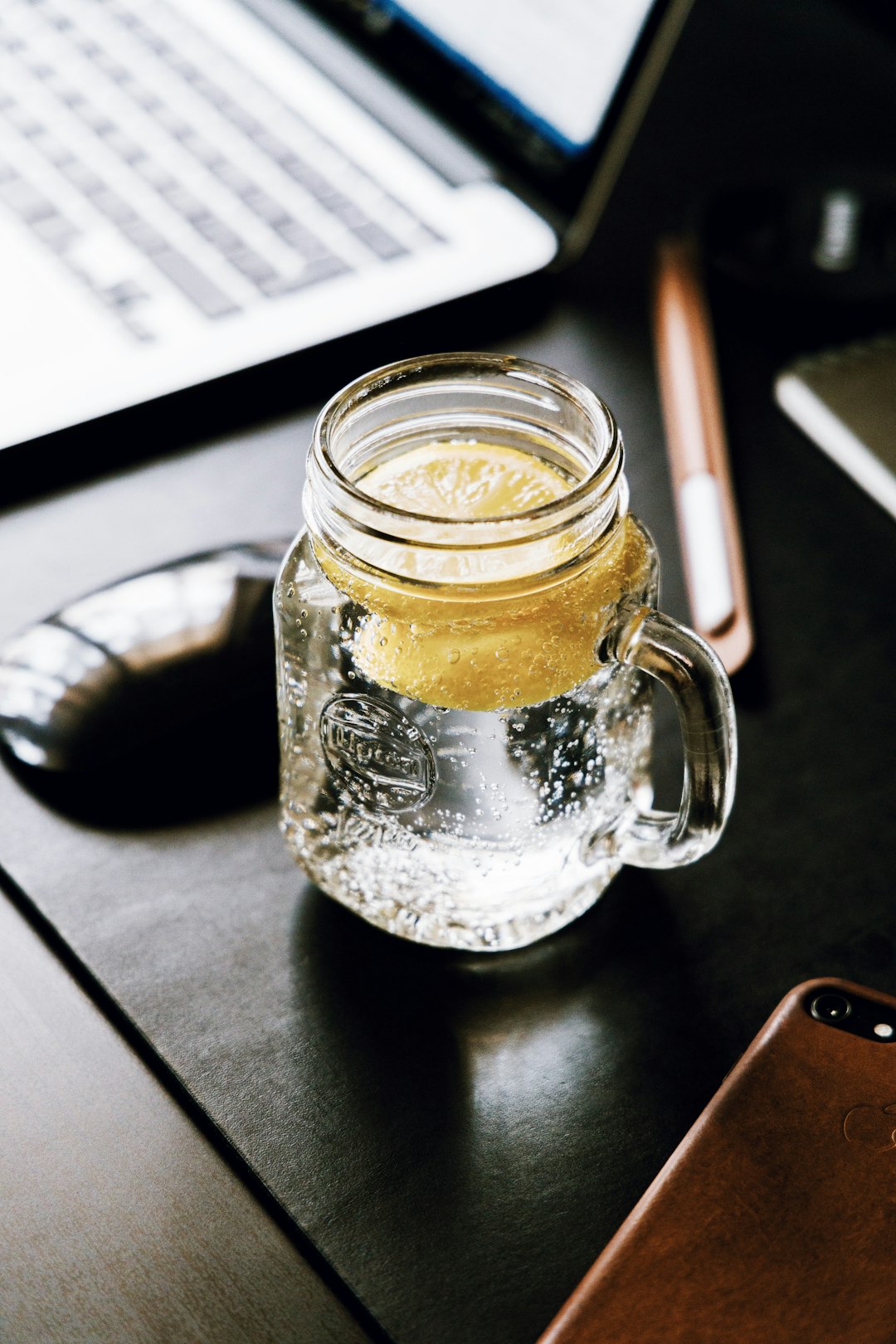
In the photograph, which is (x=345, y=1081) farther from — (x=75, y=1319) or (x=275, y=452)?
(x=275, y=452)

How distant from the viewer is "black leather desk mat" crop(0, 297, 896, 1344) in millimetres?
360

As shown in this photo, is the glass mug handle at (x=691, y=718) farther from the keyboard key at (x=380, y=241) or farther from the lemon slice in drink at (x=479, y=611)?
the keyboard key at (x=380, y=241)

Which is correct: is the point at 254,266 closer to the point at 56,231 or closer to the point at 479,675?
the point at 56,231

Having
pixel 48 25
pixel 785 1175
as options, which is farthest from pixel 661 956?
pixel 48 25

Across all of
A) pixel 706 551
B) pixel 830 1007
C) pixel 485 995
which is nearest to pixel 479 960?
pixel 485 995

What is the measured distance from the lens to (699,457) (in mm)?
603

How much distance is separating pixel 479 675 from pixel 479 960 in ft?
0.38

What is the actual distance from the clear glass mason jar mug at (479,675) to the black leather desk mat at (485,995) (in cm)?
2

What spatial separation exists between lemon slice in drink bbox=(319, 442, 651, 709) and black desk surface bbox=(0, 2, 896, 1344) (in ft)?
0.37

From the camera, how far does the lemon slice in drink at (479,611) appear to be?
354 millimetres

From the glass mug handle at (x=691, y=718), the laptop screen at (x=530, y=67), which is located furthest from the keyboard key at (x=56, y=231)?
the glass mug handle at (x=691, y=718)

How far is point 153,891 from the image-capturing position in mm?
446

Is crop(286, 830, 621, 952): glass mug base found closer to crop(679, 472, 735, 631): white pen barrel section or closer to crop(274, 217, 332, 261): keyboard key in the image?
crop(679, 472, 735, 631): white pen barrel section

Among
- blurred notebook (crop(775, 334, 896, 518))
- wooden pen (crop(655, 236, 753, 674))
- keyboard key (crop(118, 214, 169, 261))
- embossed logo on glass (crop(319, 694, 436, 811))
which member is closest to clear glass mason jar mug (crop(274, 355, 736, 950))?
embossed logo on glass (crop(319, 694, 436, 811))
